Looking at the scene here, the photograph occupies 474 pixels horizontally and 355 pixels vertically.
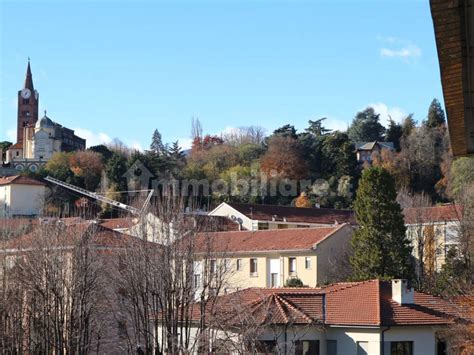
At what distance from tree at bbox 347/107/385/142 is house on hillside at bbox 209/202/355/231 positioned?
45093 mm

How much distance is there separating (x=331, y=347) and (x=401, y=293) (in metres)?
3.70

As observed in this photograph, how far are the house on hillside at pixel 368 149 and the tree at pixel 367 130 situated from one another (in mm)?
7244

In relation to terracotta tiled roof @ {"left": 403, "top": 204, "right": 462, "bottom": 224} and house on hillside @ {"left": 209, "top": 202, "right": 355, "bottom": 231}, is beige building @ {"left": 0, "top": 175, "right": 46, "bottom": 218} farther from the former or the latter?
terracotta tiled roof @ {"left": 403, "top": 204, "right": 462, "bottom": 224}

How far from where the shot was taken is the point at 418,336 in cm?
3203

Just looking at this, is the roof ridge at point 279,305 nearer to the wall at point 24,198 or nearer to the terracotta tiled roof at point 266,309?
the terracotta tiled roof at point 266,309

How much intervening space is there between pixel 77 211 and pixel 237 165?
25.3m

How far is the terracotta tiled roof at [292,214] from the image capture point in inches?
2908

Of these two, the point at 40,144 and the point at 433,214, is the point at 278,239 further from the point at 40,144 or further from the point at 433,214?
the point at 40,144

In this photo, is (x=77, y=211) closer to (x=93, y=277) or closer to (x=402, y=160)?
(x=402, y=160)

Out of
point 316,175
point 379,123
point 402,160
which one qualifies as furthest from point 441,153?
point 379,123

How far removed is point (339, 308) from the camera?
33375 mm

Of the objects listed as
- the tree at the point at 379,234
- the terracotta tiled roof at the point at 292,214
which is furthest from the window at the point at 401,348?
the terracotta tiled roof at the point at 292,214

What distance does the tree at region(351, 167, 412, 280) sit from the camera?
49.8 metres

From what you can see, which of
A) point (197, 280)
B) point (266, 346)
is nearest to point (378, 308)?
A: point (266, 346)
